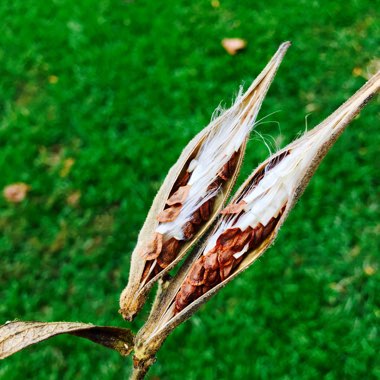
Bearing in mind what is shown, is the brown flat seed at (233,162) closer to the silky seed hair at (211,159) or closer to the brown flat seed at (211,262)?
the silky seed hair at (211,159)

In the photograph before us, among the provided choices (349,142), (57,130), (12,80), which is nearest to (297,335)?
(349,142)

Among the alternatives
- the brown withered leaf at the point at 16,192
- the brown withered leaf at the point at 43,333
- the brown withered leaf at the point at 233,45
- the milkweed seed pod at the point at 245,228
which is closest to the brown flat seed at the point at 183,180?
the milkweed seed pod at the point at 245,228

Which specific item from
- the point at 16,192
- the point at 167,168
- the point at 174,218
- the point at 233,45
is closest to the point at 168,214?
the point at 174,218

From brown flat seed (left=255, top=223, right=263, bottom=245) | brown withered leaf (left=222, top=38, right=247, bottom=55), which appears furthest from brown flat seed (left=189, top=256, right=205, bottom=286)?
brown withered leaf (left=222, top=38, right=247, bottom=55)

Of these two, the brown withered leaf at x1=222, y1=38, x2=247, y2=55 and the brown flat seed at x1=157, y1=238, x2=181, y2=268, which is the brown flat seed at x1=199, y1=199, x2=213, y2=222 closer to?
the brown flat seed at x1=157, y1=238, x2=181, y2=268

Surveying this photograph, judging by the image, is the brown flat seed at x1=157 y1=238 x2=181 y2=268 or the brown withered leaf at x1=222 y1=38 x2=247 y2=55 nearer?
the brown flat seed at x1=157 y1=238 x2=181 y2=268

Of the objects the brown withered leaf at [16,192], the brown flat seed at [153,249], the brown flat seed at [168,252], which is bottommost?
the brown withered leaf at [16,192]
